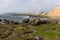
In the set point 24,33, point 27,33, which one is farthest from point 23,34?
point 24,33

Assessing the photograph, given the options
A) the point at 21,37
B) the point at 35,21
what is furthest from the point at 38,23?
the point at 21,37

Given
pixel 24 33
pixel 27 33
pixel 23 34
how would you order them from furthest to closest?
pixel 24 33
pixel 27 33
pixel 23 34

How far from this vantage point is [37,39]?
31047mm

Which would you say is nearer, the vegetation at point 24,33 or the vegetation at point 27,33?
the vegetation at point 27,33

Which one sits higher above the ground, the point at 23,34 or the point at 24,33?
the point at 23,34

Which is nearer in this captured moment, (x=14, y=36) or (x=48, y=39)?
(x=14, y=36)

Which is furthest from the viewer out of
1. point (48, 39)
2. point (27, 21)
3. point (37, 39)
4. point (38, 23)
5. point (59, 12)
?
point (59, 12)

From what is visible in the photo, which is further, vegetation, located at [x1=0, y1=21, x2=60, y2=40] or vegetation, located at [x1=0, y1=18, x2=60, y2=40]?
vegetation, located at [x1=0, y1=21, x2=60, y2=40]

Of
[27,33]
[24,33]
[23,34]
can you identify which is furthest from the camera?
A: [24,33]

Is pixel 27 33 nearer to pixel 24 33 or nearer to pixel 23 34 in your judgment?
pixel 24 33

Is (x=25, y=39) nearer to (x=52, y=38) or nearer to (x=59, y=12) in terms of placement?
(x=52, y=38)

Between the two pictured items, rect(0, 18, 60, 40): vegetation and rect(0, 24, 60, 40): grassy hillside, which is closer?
rect(0, 18, 60, 40): vegetation

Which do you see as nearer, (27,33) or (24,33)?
(27,33)

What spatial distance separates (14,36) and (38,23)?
31.4 metres
